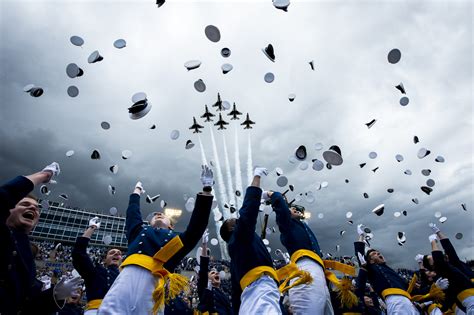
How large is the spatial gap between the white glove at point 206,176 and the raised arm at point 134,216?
151 cm

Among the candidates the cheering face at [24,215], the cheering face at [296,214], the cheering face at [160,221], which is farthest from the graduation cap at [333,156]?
the cheering face at [24,215]

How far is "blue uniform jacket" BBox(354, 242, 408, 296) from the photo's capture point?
8.01 m

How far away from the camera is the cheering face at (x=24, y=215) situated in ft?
11.6

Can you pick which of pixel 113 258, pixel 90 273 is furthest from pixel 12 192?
pixel 113 258

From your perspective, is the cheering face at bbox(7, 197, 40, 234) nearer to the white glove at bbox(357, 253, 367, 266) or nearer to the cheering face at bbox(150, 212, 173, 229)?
the cheering face at bbox(150, 212, 173, 229)

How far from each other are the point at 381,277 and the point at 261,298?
233 inches

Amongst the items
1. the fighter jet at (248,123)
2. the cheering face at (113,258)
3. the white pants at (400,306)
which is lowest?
the white pants at (400,306)

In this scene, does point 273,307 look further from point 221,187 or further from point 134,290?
point 221,187

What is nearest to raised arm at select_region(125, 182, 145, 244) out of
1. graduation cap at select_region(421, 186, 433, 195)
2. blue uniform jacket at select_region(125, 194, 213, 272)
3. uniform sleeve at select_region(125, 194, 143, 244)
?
uniform sleeve at select_region(125, 194, 143, 244)

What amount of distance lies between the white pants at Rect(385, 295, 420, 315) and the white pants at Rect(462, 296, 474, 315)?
1.45m

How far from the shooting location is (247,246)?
14.9 ft

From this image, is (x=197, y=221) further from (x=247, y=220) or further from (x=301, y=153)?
(x=301, y=153)

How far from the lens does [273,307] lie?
393 cm

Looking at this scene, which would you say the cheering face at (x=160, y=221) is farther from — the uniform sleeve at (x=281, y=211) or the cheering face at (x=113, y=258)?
the cheering face at (x=113, y=258)
